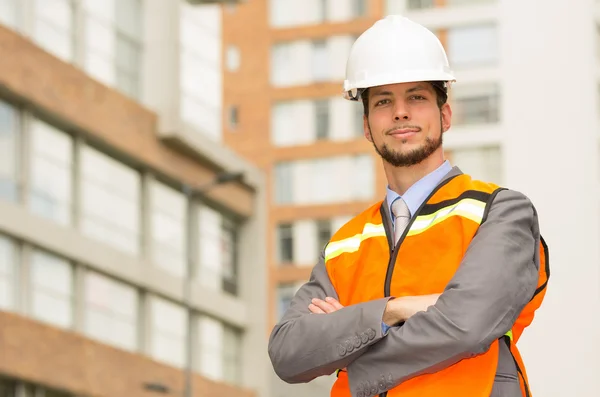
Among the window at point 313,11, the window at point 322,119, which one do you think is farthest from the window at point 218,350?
the window at point 313,11

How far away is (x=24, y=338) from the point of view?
30906 mm

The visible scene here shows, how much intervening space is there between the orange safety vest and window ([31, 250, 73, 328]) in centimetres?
2854

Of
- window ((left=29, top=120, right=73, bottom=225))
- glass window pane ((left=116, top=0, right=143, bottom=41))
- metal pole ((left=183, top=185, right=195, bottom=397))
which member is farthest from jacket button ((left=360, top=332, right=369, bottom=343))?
glass window pane ((left=116, top=0, right=143, bottom=41))

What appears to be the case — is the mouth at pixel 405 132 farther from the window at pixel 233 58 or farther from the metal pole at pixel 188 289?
the window at pixel 233 58

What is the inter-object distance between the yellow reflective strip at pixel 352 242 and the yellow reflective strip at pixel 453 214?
121mm

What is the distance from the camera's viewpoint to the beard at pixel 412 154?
393 cm

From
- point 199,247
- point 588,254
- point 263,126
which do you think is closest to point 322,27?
point 263,126

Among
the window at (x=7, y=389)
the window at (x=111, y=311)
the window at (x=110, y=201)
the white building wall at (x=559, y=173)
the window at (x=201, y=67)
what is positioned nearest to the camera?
the white building wall at (x=559, y=173)

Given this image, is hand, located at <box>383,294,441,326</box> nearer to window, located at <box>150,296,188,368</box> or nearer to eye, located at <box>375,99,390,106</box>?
eye, located at <box>375,99,390,106</box>

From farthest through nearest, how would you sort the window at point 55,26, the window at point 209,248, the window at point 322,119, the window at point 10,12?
the window at point 322,119, the window at point 209,248, the window at point 55,26, the window at point 10,12

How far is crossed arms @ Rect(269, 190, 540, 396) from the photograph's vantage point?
356 centimetres

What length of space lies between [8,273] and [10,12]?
232 inches

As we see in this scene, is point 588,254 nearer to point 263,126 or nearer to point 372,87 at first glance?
point 372,87

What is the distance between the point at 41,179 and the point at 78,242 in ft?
6.16
